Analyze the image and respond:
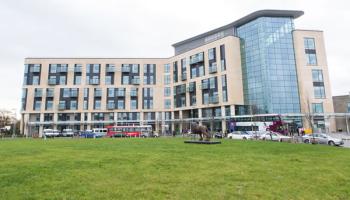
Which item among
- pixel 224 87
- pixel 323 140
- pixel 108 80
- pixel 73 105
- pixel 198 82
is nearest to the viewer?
pixel 323 140

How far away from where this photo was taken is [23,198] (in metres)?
6.28

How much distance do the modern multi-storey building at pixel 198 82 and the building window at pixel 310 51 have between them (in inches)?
10.4

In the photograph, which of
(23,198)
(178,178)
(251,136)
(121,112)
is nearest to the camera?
(23,198)

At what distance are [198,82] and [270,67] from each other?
19.5 metres

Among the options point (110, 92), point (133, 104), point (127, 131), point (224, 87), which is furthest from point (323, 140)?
point (110, 92)

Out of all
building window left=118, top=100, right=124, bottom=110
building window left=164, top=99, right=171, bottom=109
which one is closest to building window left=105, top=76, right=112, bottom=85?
building window left=118, top=100, right=124, bottom=110

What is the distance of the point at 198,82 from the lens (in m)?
67.0

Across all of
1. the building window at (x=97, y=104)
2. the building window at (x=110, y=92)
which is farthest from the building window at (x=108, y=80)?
the building window at (x=97, y=104)

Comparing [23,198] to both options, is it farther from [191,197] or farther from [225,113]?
[225,113]

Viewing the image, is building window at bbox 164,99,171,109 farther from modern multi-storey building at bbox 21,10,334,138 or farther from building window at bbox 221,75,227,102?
building window at bbox 221,75,227,102

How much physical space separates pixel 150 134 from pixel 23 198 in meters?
51.4

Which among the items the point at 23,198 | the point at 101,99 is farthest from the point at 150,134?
the point at 23,198

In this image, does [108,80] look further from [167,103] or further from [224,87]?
[224,87]

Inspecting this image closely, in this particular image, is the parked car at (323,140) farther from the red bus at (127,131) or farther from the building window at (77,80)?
the building window at (77,80)
